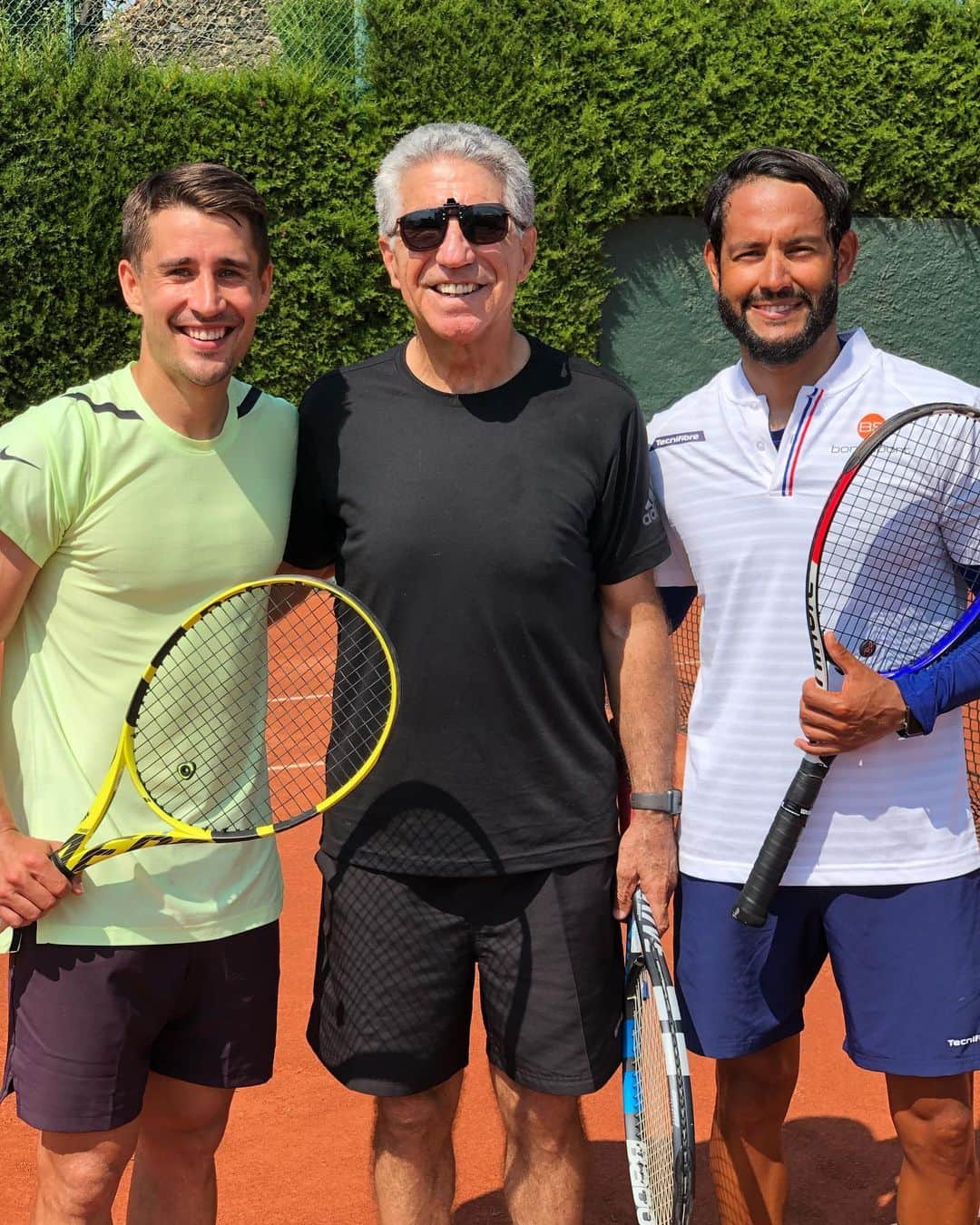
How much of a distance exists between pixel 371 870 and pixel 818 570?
94cm

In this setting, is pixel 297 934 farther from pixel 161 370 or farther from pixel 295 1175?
pixel 161 370

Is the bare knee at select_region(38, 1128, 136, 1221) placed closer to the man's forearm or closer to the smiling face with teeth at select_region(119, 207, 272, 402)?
the man's forearm

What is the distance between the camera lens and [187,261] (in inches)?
91.4

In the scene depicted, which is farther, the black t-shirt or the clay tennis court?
the clay tennis court

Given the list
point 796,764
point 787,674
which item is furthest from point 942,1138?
point 787,674

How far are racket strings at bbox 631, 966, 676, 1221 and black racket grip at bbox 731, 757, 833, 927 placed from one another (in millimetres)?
233

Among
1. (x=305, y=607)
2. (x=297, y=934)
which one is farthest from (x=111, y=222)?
(x=305, y=607)

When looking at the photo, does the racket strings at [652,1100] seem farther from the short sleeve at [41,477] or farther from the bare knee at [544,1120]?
the short sleeve at [41,477]

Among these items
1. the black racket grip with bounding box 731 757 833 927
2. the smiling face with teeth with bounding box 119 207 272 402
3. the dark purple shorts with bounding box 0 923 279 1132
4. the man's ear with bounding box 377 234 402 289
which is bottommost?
the dark purple shorts with bounding box 0 923 279 1132

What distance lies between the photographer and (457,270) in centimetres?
238

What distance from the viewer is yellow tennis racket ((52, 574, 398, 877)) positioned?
2.25 metres

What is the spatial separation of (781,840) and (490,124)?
8852 millimetres

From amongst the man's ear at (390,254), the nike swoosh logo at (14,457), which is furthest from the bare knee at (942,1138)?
the nike swoosh logo at (14,457)

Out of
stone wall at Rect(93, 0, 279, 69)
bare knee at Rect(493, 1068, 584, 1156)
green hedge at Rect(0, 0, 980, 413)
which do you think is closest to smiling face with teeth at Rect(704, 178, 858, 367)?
bare knee at Rect(493, 1068, 584, 1156)
